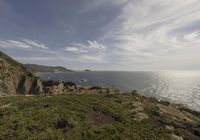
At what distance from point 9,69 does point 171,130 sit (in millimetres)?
62934

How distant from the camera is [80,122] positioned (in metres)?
25.1

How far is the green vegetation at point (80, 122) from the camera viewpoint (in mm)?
21938

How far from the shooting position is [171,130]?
2519 cm

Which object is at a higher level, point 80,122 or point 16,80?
point 16,80

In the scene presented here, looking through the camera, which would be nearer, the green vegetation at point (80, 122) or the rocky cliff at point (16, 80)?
the green vegetation at point (80, 122)

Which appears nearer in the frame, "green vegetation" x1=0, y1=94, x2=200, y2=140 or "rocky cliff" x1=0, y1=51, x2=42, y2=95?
"green vegetation" x1=0, y1=94, x2=200, y2=140

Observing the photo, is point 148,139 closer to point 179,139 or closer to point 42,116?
point 179,139

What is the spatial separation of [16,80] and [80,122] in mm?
53396

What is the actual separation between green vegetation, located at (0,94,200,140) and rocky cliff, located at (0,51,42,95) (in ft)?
108

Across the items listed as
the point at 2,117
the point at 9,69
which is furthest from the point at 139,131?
the point at 9,69

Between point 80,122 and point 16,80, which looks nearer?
point 80,122

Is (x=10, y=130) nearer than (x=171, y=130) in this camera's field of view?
Yes

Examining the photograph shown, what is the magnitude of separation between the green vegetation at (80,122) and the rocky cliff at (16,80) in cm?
3290

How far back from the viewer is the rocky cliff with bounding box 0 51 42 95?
203 feet
